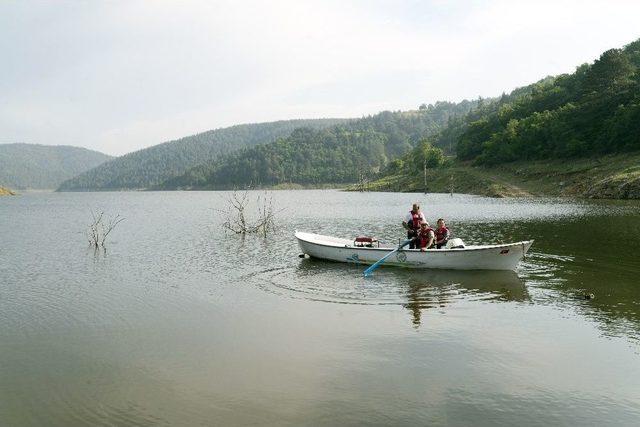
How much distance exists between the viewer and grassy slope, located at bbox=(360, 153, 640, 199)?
77.6 metres

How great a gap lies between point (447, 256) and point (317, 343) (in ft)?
40.1

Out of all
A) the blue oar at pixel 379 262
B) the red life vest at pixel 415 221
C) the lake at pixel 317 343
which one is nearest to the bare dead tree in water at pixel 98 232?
the lake at pixel 317 343

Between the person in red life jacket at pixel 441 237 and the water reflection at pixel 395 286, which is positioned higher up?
the person in red life jacket at pixel 441 237

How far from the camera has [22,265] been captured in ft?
99.6

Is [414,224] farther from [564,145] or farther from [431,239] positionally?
[564,145]

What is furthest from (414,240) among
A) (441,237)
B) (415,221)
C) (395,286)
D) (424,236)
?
(395,286)

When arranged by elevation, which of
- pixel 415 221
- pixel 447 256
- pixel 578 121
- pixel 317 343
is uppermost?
pixel 578 121

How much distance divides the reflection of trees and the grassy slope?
58469 mm

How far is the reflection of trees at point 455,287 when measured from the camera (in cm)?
2027

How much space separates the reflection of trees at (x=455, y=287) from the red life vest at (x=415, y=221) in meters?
2.50

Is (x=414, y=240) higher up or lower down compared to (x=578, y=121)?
lower down

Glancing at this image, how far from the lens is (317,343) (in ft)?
50.4

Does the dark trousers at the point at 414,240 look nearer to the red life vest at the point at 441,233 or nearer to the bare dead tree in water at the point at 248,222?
the red life vest at the point at 441,233

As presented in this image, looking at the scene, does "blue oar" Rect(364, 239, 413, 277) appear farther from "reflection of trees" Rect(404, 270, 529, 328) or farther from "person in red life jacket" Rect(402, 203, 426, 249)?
"reflection of trees" Rect(404, 270, 529, 328)
